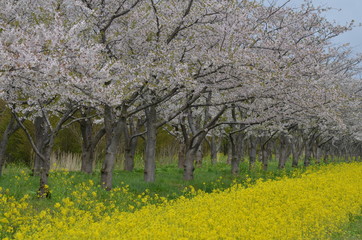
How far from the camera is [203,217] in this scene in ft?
28.9

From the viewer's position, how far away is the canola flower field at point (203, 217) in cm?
738

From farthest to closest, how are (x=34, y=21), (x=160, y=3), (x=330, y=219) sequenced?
(x=160, y=3), (x=34, y=21), (x=330, y=219)

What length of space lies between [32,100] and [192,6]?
238 inches

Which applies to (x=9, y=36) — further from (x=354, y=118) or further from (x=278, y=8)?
(x=354, y=118)

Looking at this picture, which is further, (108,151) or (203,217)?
(108,151)

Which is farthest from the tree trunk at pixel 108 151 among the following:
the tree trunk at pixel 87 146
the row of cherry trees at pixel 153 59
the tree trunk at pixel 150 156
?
the tree trunk at pixel 87 146

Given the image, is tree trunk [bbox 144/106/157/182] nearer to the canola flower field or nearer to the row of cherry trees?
the row of cherry trees

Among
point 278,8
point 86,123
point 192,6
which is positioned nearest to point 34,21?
point 192,6

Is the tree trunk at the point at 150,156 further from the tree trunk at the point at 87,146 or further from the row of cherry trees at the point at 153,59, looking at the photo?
the tree trunk at the point at 87,146

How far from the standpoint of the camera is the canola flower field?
24.2 ft

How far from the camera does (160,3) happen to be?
50.1 ft

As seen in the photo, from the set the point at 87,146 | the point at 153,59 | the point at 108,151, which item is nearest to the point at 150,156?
the point at 108,151

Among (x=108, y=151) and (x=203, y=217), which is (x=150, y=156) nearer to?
(x=108, y=151)

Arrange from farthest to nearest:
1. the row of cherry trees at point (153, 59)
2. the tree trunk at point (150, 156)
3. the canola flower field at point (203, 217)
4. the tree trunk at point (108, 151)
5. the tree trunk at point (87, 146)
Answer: the tree trunk at point (87, 146), the tree trunk at point (150, 156), the tree trunk at point (108, 151), the row of cherry trees at point (153, 59), the canola flower field at point (203, 217)
